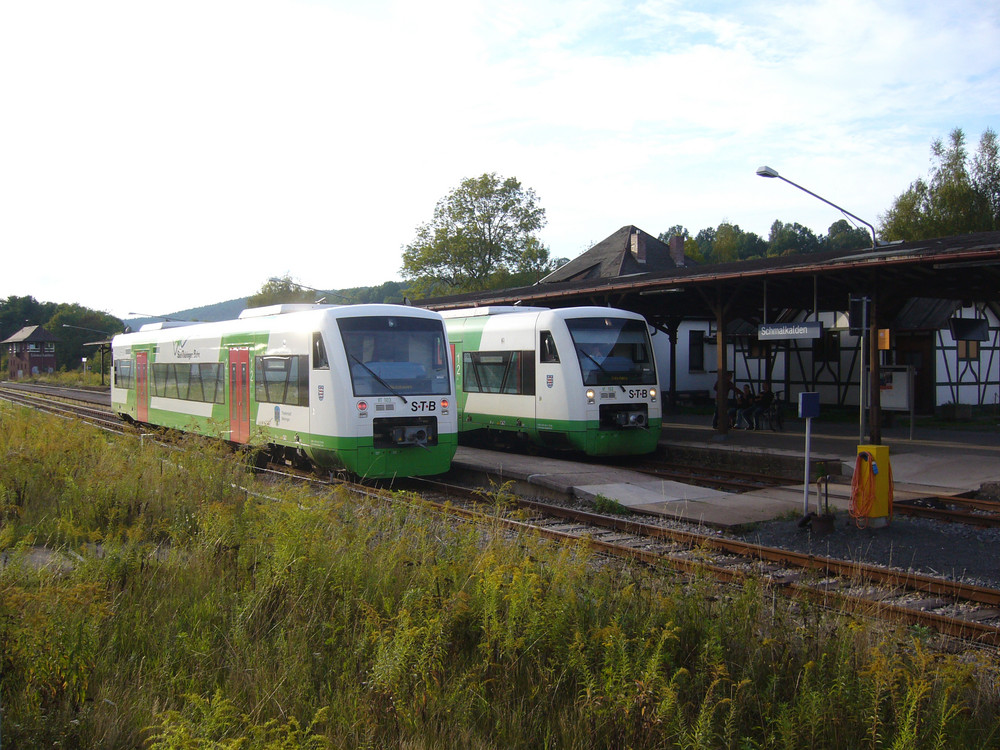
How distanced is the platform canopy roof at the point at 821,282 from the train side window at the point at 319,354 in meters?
8.36

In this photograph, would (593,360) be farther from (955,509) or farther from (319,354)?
(955,509)

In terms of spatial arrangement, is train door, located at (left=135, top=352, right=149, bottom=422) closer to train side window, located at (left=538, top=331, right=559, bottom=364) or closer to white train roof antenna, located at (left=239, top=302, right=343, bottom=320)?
white train roof antenna, located at (left=239, top=302, right=343, bottom=320)

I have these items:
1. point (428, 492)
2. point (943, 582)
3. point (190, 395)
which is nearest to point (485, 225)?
point (190, 395)

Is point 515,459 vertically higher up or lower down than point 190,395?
lower down

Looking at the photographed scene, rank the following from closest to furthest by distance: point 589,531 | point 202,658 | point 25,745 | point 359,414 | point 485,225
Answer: point 25,745, point 202,658, point 589,531, point 359,414, point 485,225

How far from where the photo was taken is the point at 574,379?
14.4m

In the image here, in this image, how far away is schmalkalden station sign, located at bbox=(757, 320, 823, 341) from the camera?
15.8 m

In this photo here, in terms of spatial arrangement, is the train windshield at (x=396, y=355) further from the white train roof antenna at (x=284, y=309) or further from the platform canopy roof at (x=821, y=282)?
the platform canopy roof at (x=821, y=282)

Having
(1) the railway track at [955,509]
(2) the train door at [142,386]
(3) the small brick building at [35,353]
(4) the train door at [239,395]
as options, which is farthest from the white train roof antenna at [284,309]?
(3) the small brick building at [35,353]

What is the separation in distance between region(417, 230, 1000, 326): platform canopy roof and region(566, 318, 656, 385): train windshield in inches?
93.1

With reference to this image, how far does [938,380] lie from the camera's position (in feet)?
82.5

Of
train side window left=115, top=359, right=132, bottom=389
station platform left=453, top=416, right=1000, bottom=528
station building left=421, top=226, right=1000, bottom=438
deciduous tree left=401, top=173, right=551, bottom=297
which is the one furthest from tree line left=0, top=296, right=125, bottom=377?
station platform left=453, top=416, right=1000, bottom=528

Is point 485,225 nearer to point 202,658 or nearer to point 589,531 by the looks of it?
point 589,531

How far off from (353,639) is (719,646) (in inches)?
79.4
